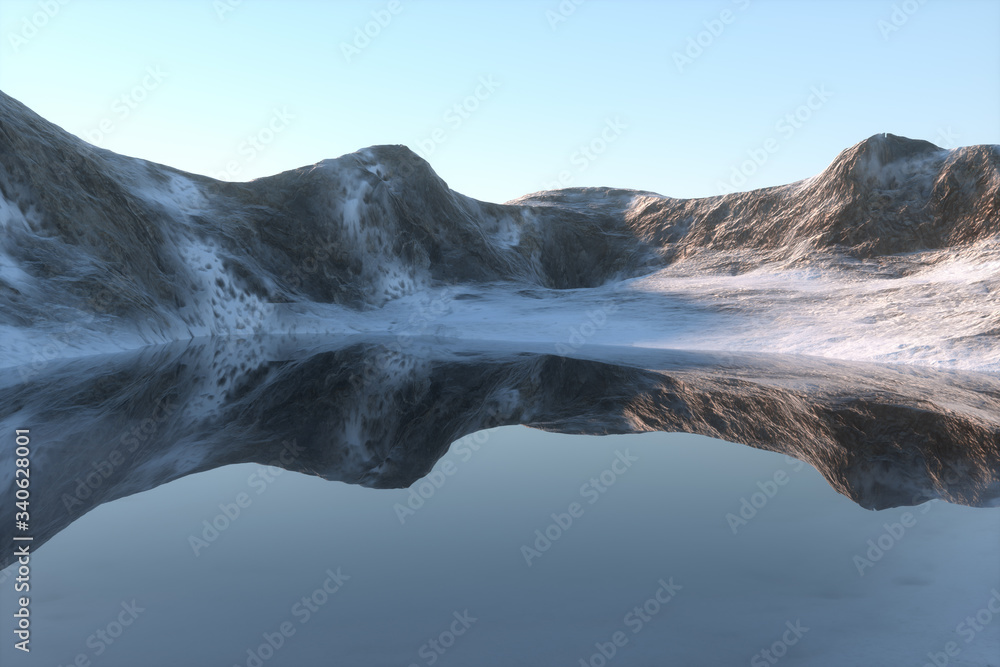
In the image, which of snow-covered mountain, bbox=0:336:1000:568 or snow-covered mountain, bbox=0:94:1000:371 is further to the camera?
snow-covered mountain, bbox=0:94:1000:371

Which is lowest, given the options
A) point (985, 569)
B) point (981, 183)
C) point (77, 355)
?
point (981, 183)

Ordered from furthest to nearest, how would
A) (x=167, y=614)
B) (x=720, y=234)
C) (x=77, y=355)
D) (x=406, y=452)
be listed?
(x=720, y=234) < (x=77, y=355) < (x=406, y=452) < (x=167, y=614)

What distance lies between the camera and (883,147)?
34.4 metres

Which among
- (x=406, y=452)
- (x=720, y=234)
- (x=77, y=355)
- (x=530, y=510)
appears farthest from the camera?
(x=720, y=234)

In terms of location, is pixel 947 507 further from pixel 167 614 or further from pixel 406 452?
pixel 167 614

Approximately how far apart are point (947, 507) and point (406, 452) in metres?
4.60

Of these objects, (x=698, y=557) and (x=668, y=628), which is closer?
(x=668, y=628)

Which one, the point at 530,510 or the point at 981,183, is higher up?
the point at 530,510

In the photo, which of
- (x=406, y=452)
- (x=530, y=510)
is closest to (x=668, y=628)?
(x=530, y=510)

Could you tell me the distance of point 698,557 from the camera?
413 cm

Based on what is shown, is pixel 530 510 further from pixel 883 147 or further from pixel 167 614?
pixel 883 147

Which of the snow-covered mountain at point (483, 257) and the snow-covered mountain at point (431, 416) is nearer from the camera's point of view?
the snow-covered mountain at point (431, 416)

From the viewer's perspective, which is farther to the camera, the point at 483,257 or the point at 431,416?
the point at 483,257

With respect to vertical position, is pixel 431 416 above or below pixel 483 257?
below
